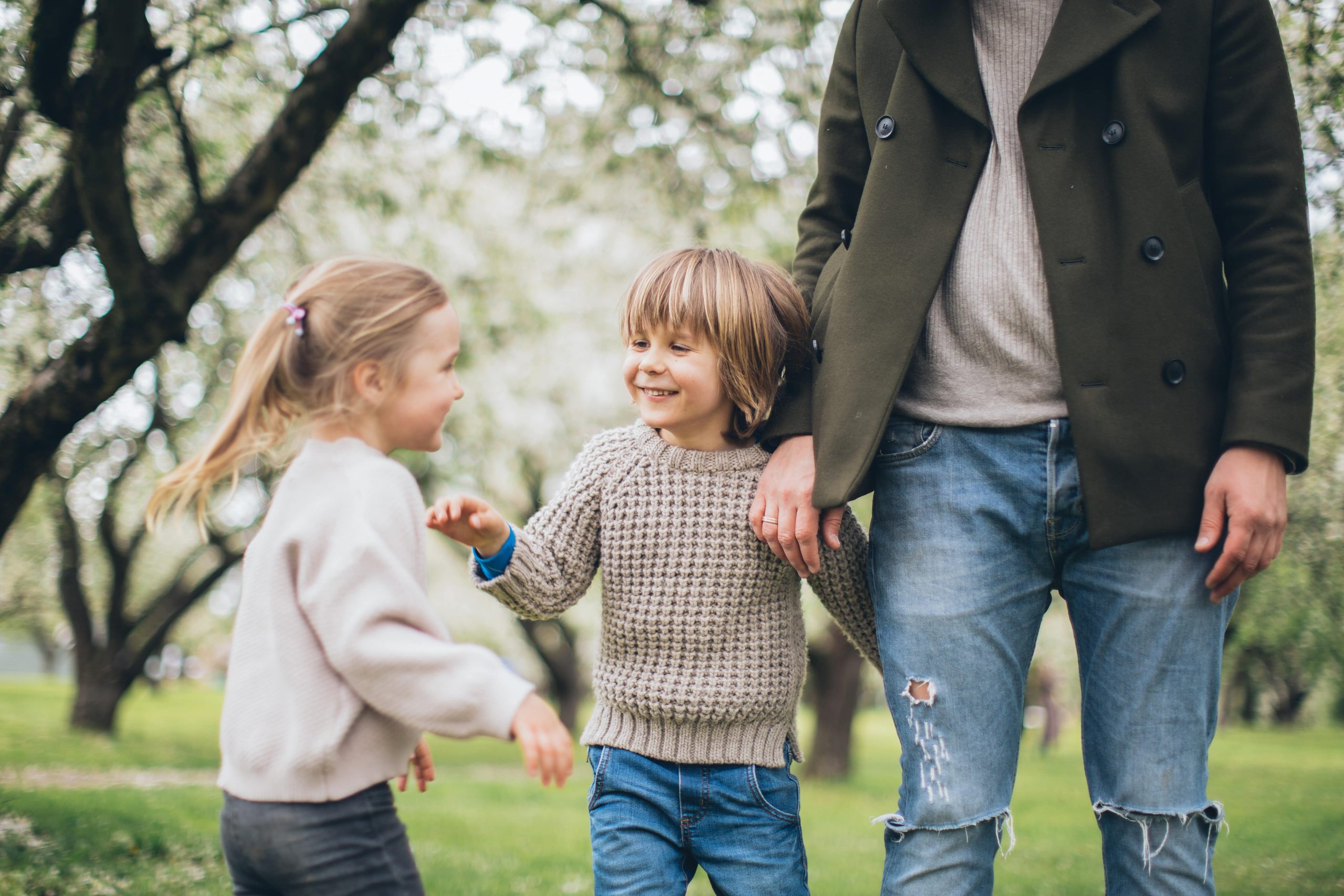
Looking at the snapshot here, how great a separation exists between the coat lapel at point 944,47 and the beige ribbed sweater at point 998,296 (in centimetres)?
5

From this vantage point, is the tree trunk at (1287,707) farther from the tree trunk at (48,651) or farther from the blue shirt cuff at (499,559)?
the tree trunk at (48,651)

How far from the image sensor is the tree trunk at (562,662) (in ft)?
73.9

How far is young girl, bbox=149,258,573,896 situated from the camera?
1.88 m

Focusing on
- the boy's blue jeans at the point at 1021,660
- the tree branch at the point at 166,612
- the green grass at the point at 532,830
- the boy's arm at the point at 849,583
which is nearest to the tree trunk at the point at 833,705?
the green grass at the point at 532,830

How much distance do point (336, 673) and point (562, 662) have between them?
21.6 m

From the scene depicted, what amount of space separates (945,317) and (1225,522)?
0.67 meters

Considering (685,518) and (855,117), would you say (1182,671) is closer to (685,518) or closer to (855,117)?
(685,518)

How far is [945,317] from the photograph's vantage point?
2.29 m

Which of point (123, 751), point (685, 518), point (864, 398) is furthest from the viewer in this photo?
point (123, 751)

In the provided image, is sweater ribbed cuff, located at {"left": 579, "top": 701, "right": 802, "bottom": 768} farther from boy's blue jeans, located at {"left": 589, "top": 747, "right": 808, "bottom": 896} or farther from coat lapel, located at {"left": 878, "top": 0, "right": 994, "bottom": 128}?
coat lapel, located at {"left": 878, "top": 0, "right": 994, "bottom": 128}

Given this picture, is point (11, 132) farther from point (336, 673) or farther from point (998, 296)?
point (998, 296)

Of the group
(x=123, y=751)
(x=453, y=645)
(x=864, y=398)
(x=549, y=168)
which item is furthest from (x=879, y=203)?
(x=123, y=751)

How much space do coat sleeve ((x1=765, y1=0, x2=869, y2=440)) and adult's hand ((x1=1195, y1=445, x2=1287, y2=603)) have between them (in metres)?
0.83

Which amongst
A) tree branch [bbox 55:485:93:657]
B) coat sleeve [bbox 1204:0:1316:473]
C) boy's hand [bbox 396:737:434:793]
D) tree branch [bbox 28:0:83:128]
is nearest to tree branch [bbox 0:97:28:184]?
tree branch [bbox 28:0:83:128]
